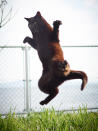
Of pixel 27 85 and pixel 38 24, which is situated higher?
pixel 38 24

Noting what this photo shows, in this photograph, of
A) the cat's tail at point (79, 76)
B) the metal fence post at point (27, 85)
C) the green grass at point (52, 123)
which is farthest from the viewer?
the metal fence post at point (27, 85)

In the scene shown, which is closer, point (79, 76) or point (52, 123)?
point (52, 123)

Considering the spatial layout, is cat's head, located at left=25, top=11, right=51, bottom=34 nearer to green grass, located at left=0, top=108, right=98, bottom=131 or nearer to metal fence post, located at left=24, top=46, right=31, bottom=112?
metal fence post, located at left=24, top=46, right=31, bottom=112

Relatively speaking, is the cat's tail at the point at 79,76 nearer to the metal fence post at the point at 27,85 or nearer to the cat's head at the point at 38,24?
the cat's head at the point at 38,24

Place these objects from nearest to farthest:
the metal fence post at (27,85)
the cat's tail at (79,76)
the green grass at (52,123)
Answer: the green grass at (52,123) < the cat's tail at (79,76) < the metal fence post at (27,85)

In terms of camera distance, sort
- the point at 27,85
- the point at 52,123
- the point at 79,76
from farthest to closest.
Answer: the point at 27,85, the point at 79,76, the point at 52,123

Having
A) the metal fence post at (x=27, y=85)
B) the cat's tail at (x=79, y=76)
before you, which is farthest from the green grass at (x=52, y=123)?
the metal fence post at (x=27, y=85)

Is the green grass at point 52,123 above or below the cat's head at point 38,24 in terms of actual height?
below

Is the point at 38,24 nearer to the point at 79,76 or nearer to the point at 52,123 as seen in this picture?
the point at 79,76

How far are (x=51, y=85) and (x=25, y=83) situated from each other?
75 centimetres

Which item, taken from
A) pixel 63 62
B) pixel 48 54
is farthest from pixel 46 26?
pixel 63 62

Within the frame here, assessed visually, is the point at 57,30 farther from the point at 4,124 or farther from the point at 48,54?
the point at 4,124

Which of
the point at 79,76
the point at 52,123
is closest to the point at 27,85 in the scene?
the point at 79,76

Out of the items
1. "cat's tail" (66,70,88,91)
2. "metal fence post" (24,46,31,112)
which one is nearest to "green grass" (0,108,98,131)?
"cat's tail" (66,70,88,91)
